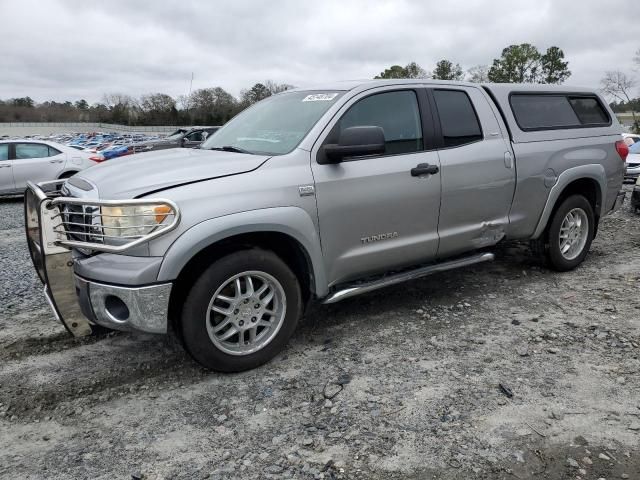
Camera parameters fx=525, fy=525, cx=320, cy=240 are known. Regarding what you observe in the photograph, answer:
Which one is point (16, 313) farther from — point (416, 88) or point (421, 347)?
point (416, 88)

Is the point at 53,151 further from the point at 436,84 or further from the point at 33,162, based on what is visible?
the point at 436,84

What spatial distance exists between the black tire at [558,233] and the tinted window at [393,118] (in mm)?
1998

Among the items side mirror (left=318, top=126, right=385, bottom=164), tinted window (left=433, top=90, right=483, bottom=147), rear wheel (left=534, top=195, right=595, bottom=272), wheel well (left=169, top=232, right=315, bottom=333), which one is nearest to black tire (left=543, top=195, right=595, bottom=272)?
rear wheel (left=534, top=195, right=595, bottom=272)

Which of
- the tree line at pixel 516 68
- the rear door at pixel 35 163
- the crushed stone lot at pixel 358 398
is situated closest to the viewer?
the crushed stone lot at pixel 358 398

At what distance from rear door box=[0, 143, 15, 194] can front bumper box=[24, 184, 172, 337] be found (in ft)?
32.1

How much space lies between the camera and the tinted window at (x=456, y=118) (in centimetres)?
432

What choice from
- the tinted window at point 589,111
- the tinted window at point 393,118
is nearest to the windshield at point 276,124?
the tinted window at point 393,118

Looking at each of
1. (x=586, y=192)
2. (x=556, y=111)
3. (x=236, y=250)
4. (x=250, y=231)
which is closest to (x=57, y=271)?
(x=236, y=250)

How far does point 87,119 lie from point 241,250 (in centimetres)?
10615

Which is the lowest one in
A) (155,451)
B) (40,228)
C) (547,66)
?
(155,451)

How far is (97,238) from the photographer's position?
10.2 feet

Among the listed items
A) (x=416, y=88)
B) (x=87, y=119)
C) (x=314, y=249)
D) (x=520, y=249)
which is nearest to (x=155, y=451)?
A: (x=314, y=249)

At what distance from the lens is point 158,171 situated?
10.8 feet

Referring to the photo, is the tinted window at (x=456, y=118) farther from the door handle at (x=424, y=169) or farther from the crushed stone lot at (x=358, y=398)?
→ the crushed stone lot at (x=358, y=398)
